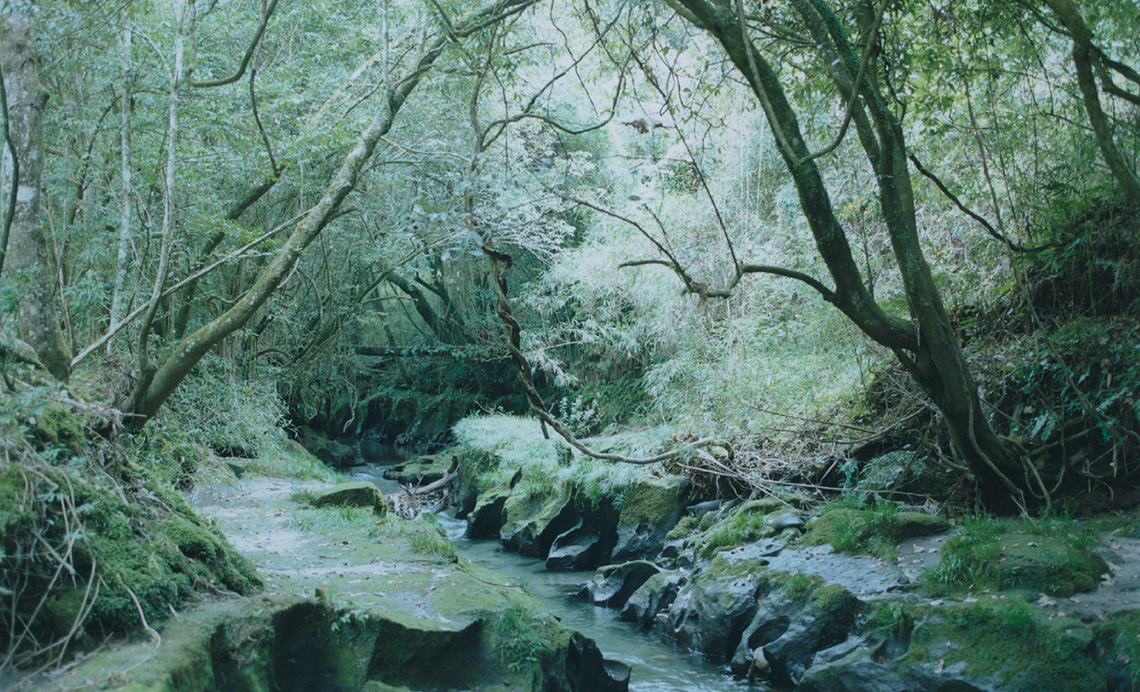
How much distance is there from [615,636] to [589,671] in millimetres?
1787

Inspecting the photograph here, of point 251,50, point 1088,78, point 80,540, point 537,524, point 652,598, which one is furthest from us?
point 537,524

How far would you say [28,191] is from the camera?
192 inches

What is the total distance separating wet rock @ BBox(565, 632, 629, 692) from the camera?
4914 millimetres

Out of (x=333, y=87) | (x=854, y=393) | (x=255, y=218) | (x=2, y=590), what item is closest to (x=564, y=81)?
(x=333, y=87)

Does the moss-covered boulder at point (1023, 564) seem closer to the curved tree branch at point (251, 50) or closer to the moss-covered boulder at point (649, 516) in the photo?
the moss-covered boulder at point (649, 516)

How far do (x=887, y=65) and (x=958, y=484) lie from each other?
3610 millimetres

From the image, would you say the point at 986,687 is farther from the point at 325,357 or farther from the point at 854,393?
the point at 325,357

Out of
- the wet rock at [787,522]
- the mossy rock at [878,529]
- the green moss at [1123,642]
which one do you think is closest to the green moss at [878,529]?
the mossy rock at [878,529]

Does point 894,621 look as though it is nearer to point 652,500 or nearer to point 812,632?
point 812,632

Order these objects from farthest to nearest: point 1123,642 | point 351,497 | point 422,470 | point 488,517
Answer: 1. point 422,470
2. point 488,517
3. point 351,497
4. point 1123,642

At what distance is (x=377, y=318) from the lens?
18.0 metres

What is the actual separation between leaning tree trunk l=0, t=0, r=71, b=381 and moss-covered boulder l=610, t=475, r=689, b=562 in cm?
612

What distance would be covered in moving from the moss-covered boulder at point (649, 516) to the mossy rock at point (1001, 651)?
427 cm

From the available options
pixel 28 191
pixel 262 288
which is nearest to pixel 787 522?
pixel 262 288
